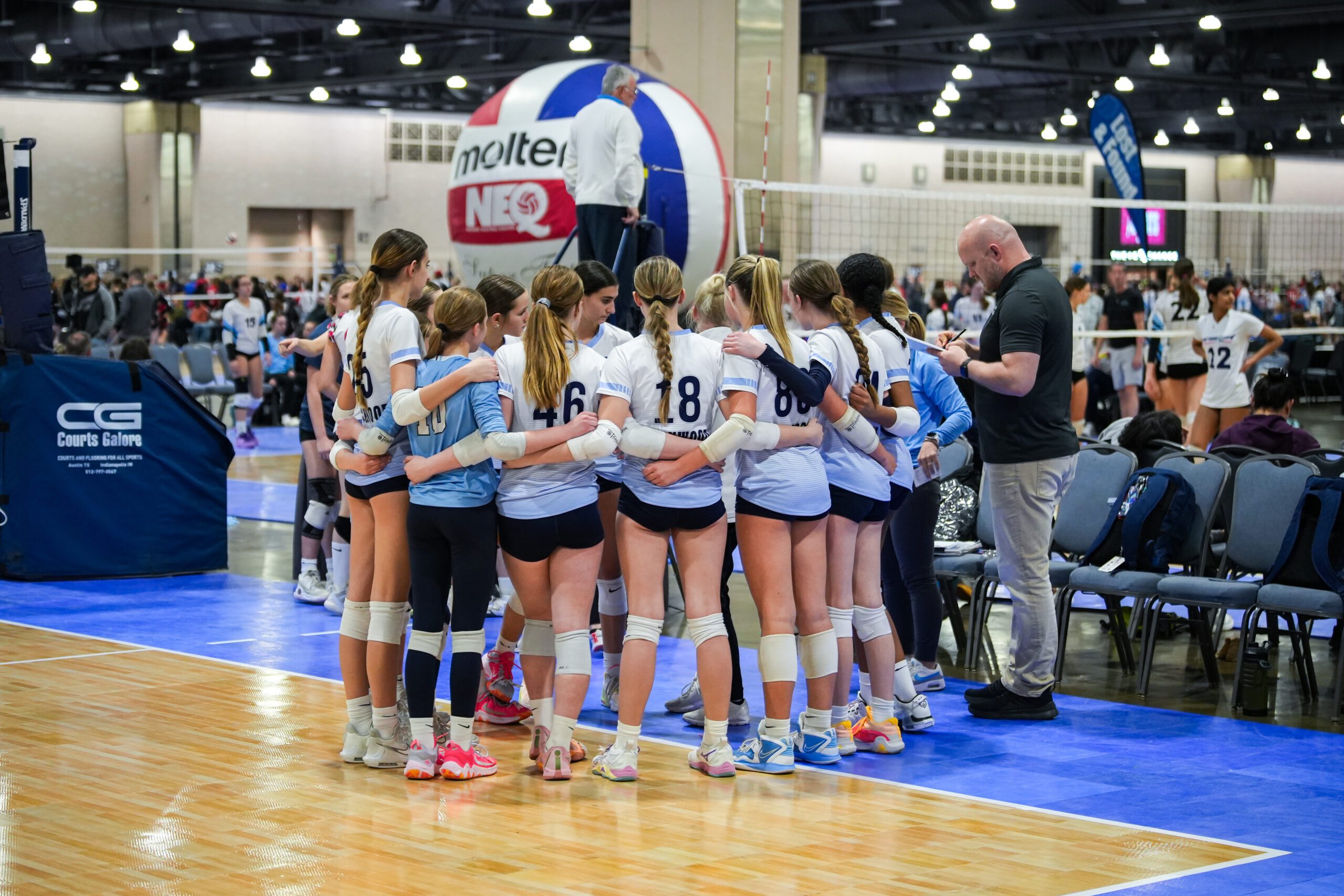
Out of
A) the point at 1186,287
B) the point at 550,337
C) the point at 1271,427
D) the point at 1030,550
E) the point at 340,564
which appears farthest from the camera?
the point at 1186,287

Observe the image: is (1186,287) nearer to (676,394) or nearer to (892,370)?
(892,370)

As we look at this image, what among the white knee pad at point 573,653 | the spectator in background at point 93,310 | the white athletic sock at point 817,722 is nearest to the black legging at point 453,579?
the white knee pad at point 573,653

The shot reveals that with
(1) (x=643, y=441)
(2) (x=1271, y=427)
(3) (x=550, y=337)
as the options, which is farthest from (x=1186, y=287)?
(3) (x=550, y=337)

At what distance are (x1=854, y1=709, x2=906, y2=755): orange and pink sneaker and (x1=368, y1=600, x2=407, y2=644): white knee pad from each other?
157 cm

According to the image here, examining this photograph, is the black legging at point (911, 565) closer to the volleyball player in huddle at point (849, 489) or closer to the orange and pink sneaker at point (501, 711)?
the volleyball player in huddle at point (849, 489)

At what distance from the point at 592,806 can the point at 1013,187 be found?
109 ft

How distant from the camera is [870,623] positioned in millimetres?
4949

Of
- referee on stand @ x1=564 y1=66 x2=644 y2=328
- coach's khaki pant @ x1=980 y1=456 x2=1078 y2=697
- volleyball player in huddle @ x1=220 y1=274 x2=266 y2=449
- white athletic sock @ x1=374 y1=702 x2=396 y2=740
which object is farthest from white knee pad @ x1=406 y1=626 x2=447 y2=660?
volleyball player in huddle @ x1=220 y1=274 x2=266 y2=449

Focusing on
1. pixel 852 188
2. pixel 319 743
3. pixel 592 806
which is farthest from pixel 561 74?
pixel 592 806

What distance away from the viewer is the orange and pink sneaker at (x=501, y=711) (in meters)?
5.36

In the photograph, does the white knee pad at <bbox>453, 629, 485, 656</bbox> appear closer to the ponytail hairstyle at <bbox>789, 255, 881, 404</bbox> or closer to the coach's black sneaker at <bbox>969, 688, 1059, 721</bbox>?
the ponytail hairstyle at <bbox>789, 255, 881, 404</bbox>

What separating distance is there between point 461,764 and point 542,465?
3.10ft

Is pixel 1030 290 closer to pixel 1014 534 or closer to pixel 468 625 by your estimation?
pixel 1014 534

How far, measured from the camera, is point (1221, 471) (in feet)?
20.4
